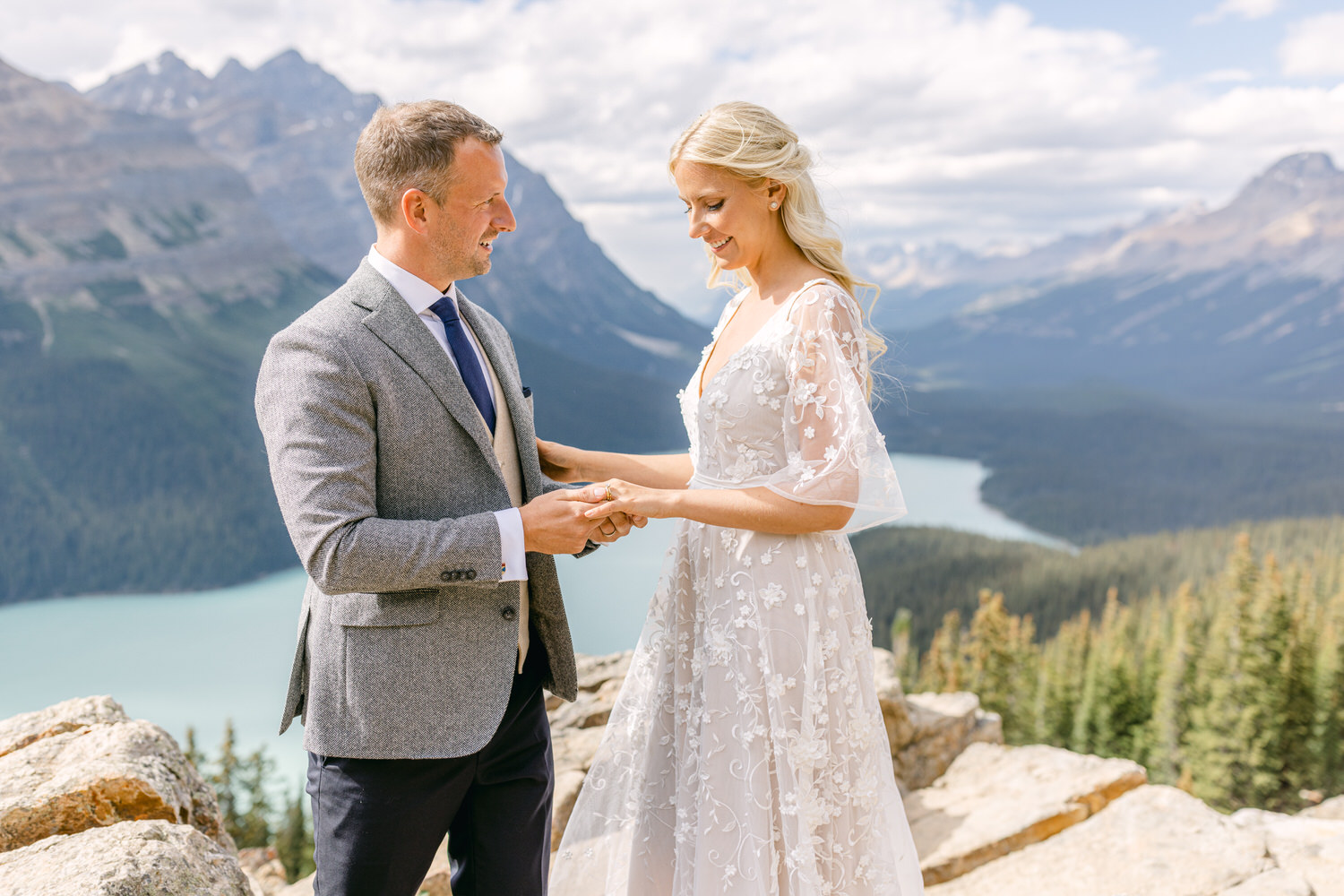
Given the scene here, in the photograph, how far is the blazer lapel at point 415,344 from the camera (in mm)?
2910

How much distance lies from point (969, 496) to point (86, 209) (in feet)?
547

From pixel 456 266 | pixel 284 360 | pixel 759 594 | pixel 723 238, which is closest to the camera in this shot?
pixel 284 360

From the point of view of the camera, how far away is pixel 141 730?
4.18 m

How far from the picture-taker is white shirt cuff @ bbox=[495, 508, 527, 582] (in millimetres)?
2896

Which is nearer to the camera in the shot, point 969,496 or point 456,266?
point 456,266

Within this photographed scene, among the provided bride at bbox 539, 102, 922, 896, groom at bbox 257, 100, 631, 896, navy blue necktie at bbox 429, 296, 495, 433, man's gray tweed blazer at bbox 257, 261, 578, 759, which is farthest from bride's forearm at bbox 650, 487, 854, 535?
navy blue necktie at bbox 429, 296, 495, 433

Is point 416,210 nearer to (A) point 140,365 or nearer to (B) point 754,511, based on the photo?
(B) point 754,511

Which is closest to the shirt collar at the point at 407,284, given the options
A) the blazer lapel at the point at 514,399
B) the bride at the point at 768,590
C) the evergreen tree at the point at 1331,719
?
the blazer lapel at the point at 514,399

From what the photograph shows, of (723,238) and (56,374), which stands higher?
(56,374)

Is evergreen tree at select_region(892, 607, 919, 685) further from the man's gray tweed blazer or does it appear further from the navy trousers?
the man's gray tweed blazer

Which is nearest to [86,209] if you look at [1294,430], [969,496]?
[969,496]

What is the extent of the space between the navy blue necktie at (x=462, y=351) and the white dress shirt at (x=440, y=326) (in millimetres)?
20

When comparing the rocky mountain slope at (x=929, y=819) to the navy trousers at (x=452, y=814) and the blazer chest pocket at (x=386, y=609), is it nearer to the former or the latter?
the navy trousers at (x=452, y=814)

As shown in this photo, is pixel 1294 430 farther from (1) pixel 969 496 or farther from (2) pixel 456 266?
(2) pixel 456 266
